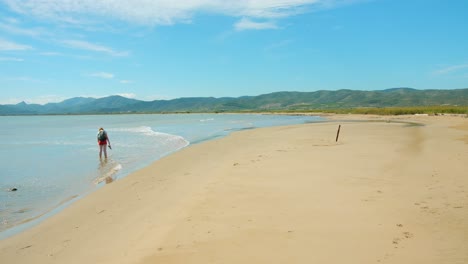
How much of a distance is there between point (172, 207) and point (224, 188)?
6.81ft

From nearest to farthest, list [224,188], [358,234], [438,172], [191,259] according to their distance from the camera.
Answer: [191,259]
[358,234]
[224,188]
[438,172]

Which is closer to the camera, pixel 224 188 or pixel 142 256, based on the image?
pixel 142 256

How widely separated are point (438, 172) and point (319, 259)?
8.32 m

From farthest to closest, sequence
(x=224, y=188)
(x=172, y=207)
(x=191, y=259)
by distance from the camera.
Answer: (x=224, y=188) → (x=172, y=207) → (x=191, y=259)

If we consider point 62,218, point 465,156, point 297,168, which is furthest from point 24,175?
point 465,156

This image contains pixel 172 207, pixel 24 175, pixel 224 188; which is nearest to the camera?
pixel 172 207

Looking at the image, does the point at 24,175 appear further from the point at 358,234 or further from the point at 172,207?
the point at 358,234

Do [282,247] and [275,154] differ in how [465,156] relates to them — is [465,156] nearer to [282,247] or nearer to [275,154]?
[275,154]

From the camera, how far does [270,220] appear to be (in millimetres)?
7039

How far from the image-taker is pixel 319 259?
203 inches

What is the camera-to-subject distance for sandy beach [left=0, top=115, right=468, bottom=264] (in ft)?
18.1

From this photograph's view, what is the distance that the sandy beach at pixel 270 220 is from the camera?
552 cm

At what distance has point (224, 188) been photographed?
33.5 ft

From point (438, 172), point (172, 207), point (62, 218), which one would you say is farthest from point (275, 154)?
point (62, 218)
